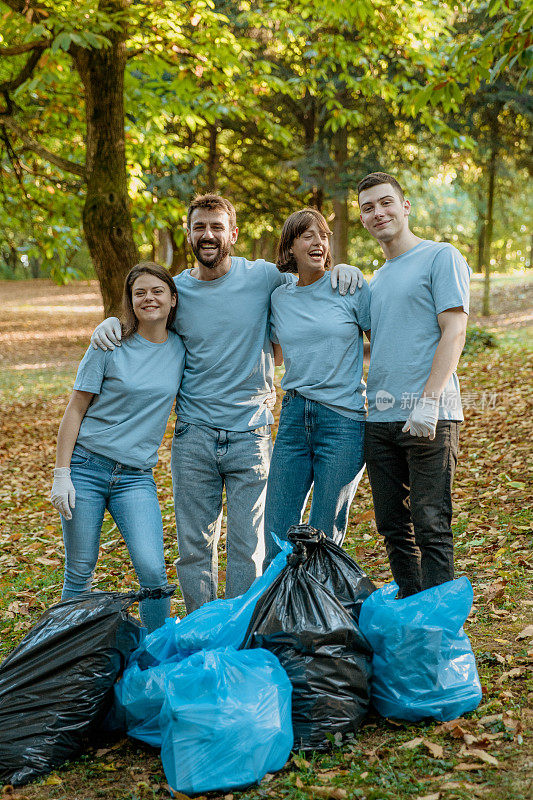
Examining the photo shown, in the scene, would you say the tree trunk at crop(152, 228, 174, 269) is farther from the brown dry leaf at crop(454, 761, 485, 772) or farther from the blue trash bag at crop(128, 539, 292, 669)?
the brown dry leaf at crop(454, 761, 485, 772)

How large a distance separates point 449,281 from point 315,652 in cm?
153

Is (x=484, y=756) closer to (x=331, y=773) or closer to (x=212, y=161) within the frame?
(x=331, y=773)

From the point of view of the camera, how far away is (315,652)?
2625 millimetres

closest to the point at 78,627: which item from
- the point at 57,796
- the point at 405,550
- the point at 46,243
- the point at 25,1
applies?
the point at 57,796

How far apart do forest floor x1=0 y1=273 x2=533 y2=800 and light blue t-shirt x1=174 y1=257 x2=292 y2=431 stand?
1438 mm

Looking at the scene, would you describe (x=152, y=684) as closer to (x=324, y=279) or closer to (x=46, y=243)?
(x=324, y=279)

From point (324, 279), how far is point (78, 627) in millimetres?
1820

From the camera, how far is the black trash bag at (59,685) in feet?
8.61

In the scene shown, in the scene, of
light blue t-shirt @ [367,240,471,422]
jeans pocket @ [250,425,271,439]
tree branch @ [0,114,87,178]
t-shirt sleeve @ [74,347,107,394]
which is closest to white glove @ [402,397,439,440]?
Answer: light blue t-shirt @ [367,240,471,422]

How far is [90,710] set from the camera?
2.71 meters

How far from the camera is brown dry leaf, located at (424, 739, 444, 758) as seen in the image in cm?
251

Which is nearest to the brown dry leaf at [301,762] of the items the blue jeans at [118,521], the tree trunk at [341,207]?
the blue jeans at [118,521]

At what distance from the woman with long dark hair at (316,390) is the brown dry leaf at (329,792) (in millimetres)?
1110

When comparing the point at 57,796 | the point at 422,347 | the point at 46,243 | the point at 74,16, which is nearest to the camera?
the point at 57,796
